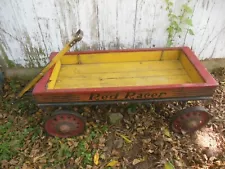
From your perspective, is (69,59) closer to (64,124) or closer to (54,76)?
(54,76)

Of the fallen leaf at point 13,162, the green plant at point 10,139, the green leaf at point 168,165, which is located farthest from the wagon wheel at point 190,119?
the fallen leaf at point 13,162

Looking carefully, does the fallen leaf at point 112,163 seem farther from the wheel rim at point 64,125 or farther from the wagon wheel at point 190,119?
the wagon wheel at point 190,119

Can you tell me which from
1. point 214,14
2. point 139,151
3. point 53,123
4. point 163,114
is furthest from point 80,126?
point 214,14

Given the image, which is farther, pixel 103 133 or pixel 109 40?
pixel 109 40

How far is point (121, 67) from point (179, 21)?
1070mm

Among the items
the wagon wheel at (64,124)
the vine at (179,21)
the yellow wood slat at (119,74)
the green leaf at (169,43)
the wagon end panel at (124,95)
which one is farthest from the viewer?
the green leaf at (169,43)

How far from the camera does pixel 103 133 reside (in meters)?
3.01

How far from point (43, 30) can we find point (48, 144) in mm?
1582

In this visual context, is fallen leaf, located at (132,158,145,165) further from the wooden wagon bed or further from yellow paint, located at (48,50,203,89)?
yellow paint, located at (48,50,203,89)

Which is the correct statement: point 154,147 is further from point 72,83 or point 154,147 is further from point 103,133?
point 72,83

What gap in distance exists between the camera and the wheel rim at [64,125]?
2723 mm

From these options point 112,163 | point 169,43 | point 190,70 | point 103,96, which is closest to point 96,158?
point 112,163

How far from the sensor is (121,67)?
3.22 m

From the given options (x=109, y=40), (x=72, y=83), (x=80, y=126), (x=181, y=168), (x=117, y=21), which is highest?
Answer: (x=117, y=21)
